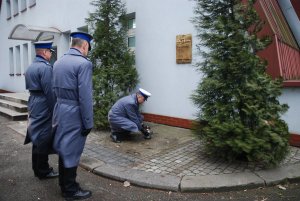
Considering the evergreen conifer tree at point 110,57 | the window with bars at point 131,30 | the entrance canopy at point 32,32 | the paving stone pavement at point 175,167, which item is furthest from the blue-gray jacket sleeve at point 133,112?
Answer: the entrance canopy at point 32,32

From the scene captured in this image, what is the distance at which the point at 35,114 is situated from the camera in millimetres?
4957

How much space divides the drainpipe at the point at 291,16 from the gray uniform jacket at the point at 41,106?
568 centimetres

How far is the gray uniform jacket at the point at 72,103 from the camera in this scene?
4.12 metres

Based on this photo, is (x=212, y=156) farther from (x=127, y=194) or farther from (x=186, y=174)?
(x=127, y=194)

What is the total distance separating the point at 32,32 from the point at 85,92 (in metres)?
12.9

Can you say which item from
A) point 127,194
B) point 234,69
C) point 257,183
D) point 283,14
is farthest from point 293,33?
point 127,194

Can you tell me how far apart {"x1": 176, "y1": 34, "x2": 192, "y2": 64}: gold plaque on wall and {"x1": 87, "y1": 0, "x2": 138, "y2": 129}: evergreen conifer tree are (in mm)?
1392

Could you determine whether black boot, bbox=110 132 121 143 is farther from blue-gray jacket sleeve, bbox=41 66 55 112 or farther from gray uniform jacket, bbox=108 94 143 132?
blue-gray jacket sleeve, bbox=41 66 55 112

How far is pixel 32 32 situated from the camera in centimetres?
1572

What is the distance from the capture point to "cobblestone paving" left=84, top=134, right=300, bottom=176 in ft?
17.4

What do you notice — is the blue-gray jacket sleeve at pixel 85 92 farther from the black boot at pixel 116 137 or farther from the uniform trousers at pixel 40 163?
the black boot at pixel 116 137

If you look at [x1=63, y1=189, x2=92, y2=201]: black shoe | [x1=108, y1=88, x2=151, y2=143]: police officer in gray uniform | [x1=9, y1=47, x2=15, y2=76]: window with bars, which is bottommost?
[x1=63, y1=189, x2=92, y2=201]: black shoe

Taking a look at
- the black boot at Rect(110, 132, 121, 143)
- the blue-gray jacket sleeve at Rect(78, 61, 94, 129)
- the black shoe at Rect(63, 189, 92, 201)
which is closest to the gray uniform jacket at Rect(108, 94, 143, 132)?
the black boot at Rect(110, 132, 121, 143)

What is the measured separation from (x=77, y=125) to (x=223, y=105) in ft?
7.92
